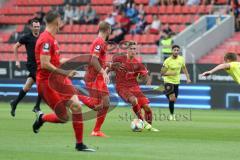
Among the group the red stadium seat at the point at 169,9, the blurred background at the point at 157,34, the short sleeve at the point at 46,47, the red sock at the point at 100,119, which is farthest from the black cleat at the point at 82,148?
the red stadium seat at the point at 169,9

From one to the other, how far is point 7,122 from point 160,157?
817 centimetres

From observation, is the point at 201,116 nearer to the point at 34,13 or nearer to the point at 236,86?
the point at 236,86

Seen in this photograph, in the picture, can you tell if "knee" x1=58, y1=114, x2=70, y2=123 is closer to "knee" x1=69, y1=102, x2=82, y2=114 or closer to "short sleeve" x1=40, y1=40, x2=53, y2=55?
"knee" x1=69, y1=102, x2=82, y2=114

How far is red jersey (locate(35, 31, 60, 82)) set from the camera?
12781mm

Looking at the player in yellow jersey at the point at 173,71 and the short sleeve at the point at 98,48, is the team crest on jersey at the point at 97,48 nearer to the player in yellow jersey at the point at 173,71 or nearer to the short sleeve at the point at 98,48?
the short sleeve at the point at 98,48

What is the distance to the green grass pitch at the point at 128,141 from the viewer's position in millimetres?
12453

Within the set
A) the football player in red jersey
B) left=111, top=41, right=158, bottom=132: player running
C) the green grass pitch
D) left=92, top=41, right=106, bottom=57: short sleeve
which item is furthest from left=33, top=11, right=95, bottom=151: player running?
left=111, top=41, right=158, bottom=132: player running

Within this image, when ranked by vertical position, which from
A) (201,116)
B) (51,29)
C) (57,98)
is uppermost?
(51,29)

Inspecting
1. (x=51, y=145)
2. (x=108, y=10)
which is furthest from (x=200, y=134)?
(x=108, y=10)

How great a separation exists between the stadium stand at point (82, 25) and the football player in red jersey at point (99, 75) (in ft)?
56.3

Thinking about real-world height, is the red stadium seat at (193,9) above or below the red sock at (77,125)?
above

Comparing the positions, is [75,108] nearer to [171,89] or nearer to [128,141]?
[128,141]

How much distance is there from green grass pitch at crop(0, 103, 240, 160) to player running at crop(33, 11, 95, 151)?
1.78 feet

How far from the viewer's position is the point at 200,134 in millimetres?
17078
